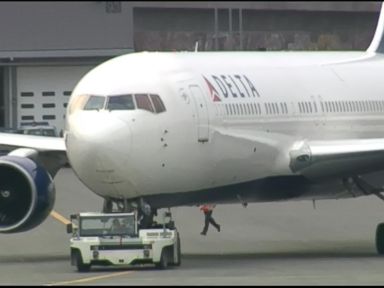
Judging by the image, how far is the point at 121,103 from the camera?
2927 cm

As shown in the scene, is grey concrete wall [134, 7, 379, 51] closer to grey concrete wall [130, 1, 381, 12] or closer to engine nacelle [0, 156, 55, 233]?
grey concrete wall [130, 1, 381, 12]

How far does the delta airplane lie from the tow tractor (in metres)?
0.62

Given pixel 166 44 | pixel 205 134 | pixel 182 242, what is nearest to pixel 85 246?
pixel 205 134

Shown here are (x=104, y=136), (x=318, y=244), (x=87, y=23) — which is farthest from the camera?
(x=87, y=23)

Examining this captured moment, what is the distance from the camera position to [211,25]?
2918 inches

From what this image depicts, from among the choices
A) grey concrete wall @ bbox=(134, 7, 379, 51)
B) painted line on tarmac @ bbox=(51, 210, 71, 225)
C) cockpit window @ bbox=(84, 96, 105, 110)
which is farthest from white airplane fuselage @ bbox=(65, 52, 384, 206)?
grey concrete wall @ bbox=(134, 7, 379, 51)

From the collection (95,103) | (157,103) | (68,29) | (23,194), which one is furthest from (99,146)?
(68,29)

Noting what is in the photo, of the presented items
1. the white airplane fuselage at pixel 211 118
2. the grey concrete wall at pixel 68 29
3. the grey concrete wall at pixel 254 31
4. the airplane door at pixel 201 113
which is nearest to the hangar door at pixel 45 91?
the grey concrete wall at pixel 68 29

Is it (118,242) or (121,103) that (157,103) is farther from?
(118,242)

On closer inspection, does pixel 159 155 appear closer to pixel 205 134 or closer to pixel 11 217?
pixel 205 134

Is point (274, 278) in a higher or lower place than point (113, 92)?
lower

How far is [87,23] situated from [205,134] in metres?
43.6

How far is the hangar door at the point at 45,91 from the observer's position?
7531 centimetres

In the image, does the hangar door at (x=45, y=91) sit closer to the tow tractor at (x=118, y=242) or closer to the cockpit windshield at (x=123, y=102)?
the cockpit windshield at (x=123, y=102)
